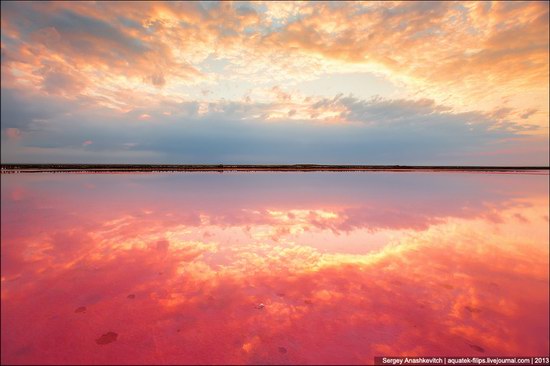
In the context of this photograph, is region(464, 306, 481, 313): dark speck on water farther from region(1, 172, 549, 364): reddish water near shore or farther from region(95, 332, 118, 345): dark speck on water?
region(95, 332, 118, 345): dark speck on water

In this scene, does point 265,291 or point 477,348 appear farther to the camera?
point 265,291

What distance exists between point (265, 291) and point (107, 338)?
7.80 ft

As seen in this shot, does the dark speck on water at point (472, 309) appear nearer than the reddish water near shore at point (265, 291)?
No

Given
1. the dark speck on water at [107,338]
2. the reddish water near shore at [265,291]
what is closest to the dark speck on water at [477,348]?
the reddish water near shore at [265,291]

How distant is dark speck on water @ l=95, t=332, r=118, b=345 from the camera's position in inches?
136

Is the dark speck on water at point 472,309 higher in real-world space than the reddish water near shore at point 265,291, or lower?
lower

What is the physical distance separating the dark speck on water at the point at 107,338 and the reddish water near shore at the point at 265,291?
0.08 feet

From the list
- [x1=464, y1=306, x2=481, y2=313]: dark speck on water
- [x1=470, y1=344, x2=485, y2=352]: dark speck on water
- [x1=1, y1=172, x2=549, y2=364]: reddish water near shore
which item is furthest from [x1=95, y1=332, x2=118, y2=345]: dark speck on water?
[x1=464, y1=306, x2=481, y2=313]: dark speck on water

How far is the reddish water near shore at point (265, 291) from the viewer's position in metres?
3.47

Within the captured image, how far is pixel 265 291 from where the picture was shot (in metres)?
Result: 4.84

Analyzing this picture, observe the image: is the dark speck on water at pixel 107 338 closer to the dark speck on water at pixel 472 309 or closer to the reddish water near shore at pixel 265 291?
the reddish water near shore at pixel 265 291

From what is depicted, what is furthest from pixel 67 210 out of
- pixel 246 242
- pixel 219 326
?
pixel 219 326

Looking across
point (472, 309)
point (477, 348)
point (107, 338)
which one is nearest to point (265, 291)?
point (107, 338)

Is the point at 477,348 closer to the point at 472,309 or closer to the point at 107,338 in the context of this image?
the point at 472,309
